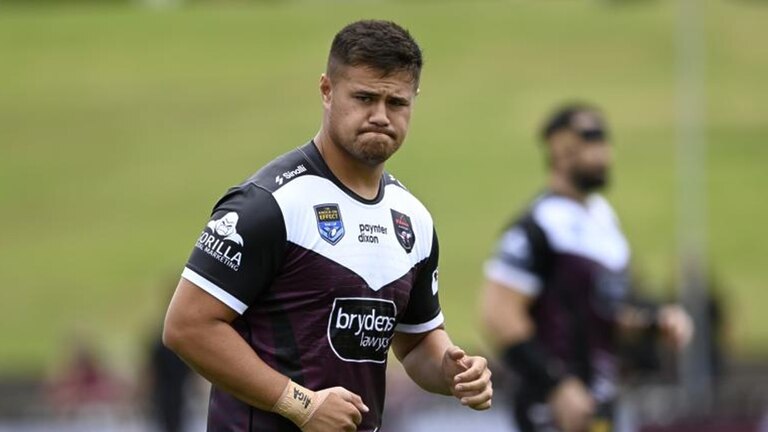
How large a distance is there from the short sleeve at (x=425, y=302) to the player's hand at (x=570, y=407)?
2581 millimetres

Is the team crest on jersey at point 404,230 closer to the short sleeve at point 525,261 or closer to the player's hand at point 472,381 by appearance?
the player's hand at point 472,381

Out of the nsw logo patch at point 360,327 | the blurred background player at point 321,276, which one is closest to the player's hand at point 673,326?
the blurred background player at point 321,276

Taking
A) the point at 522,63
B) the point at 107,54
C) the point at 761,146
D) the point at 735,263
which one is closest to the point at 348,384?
the point at 735,263

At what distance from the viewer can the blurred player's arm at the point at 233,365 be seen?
4.73 m

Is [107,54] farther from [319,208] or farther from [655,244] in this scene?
[319,208]

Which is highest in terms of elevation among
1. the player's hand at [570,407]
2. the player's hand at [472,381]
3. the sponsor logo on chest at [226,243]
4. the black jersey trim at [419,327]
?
the sponsor logo on chest at [226,243]

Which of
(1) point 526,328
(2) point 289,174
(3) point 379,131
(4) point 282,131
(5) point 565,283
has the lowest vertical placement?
(1) point 526,328

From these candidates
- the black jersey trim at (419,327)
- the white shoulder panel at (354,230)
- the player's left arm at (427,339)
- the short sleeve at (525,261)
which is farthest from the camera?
the short sleeve at (525,261)

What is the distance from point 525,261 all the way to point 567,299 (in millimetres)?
298

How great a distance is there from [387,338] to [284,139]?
3006 centimetres

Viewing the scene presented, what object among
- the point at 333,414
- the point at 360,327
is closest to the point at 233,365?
the point at 333,414

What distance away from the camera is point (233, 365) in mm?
4738

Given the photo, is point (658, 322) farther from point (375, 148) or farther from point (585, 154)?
point (375, 148)

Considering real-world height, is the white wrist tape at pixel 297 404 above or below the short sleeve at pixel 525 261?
below
